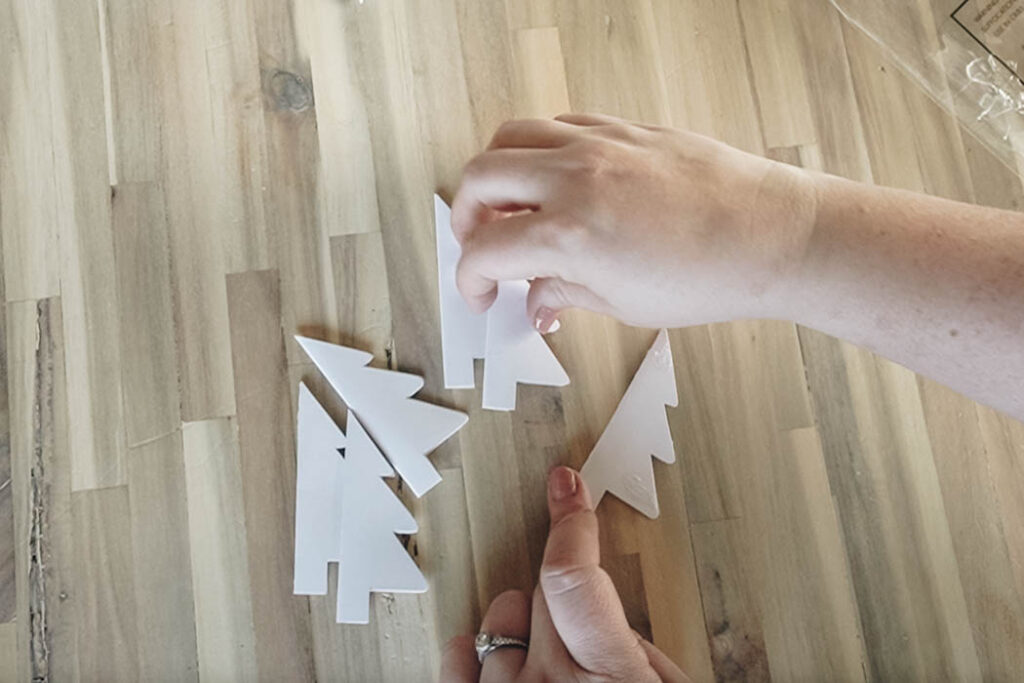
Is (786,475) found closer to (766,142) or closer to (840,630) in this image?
(840,630)

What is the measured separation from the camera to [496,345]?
876mm

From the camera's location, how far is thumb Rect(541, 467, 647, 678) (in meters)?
0.78

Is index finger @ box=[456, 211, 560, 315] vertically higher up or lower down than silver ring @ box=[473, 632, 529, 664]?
higher up

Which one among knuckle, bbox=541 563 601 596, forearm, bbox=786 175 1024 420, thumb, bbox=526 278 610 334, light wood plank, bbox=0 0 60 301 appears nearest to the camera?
forearm, bbox=786 175 1024 420

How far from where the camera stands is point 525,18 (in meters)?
0.95

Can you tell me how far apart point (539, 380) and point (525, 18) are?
474mm

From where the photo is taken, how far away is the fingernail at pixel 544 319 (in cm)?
80

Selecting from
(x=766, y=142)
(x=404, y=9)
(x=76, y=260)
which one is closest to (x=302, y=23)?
(x=404, y=9)

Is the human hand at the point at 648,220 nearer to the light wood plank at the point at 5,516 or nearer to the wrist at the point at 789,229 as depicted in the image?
the wrist at the point at 789,229

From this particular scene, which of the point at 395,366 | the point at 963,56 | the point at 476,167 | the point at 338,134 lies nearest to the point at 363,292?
the point at 395,366

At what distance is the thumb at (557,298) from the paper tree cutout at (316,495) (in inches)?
11.4

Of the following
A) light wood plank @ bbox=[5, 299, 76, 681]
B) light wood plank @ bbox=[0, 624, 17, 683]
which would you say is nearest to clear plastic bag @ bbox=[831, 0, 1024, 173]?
light wood plank @ bbox=[5, 299, 76, 681]

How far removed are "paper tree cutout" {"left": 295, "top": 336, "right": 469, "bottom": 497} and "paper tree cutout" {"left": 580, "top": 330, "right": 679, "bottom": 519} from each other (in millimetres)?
173

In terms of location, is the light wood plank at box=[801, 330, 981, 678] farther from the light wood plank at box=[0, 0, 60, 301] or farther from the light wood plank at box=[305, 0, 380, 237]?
the light wood plank at box=[0, 0, 60, 301]
